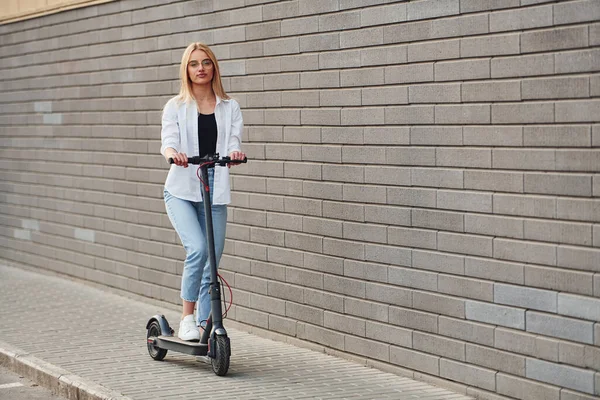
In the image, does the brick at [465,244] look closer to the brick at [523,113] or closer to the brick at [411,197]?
the brick at [411,197]

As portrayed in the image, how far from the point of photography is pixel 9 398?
24.6ft

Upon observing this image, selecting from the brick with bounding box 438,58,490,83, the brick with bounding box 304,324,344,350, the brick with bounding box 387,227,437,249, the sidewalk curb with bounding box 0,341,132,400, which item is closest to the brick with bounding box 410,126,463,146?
the brick with bounding box 438,58,490,83

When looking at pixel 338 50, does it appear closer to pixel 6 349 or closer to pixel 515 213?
pixel 515 213

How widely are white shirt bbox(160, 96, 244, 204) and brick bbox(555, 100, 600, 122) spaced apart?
2374 millimetres

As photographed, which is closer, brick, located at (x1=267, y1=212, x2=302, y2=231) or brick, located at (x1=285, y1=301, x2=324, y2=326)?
brick, located at (x1=285, y1=301, x2=324, y2=326)

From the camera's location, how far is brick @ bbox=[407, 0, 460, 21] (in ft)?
22.3

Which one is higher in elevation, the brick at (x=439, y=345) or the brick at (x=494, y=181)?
the brick at (x=494, y=181)

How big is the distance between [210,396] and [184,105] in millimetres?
1961

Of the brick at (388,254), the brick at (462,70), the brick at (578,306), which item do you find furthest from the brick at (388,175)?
the brick at (578,306)

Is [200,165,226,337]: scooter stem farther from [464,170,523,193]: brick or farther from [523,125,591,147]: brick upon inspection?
[523,125,591,147]: brick

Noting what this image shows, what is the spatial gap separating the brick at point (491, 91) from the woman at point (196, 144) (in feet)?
5.33

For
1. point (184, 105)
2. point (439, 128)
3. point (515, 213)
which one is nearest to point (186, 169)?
point (184, 105)

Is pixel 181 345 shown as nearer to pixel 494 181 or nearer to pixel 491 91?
pixel 494 181

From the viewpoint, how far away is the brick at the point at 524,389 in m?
6.22
